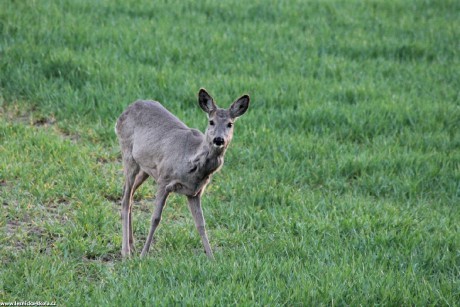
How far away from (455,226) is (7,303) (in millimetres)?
4550

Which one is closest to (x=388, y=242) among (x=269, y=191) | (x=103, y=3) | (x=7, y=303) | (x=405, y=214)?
(x=405, y=214)

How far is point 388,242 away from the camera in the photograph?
24.6 feet

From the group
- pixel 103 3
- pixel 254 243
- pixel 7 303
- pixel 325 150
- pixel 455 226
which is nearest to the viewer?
pixel 7 303

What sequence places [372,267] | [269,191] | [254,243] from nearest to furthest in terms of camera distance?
[372,267] → [254,243] → [269,191]

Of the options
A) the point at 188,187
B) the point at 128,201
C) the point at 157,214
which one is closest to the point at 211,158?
the point at 188,187

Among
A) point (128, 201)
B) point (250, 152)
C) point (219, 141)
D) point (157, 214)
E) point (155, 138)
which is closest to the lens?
point (219, 141)

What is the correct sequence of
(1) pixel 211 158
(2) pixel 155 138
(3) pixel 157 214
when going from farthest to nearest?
(2) pixel 155 138 < (3) pixel 157 214 < (1) pixel 211 158

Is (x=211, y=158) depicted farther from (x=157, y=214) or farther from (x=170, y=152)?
(x=157, y=214)

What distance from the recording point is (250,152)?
9.66 meters

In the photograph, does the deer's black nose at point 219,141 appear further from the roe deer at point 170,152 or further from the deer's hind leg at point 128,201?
the deer's hind leg at point 128,201

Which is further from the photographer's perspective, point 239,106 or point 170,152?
point 170,152

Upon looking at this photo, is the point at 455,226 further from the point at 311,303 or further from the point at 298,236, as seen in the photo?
the point at 311,303

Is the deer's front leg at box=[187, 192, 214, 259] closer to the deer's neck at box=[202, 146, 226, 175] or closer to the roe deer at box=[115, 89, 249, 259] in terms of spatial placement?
the roe deer at box=[115, 89, 249, 259]

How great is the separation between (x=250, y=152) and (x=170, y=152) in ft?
8.52
